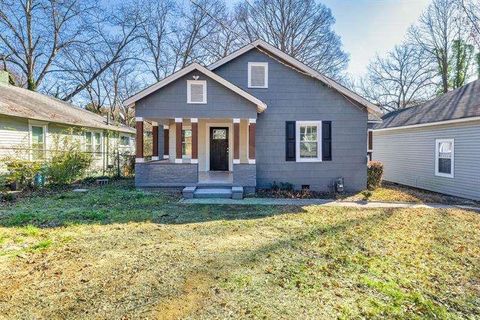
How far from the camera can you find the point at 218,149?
14.7 metres

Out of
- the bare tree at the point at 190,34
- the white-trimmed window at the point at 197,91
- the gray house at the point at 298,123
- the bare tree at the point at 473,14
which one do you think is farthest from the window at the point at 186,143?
the bare tree at the point at 190,34

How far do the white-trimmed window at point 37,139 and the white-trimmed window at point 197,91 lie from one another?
296 inches

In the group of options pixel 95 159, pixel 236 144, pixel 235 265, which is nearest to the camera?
pixel 235 265

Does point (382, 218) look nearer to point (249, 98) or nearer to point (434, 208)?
point (434, 208)

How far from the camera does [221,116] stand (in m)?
11.5

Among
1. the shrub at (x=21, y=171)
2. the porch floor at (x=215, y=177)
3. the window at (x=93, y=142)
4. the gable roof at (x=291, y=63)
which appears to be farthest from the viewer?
the window at (x=93, y=142)

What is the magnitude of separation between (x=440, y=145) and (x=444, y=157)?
1.77ft

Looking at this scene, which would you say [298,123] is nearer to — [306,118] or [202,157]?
[306,118]

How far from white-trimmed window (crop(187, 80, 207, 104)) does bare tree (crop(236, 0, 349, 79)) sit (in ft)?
54.5

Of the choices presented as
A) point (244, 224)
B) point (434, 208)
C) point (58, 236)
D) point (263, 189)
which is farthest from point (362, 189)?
point (58, 236)

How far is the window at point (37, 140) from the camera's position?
14211 mm

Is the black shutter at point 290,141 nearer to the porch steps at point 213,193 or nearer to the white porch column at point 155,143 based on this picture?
the porch steps at point 213,193

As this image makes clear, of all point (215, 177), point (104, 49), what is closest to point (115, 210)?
point (215, 177)

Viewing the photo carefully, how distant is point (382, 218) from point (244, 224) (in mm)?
3672
